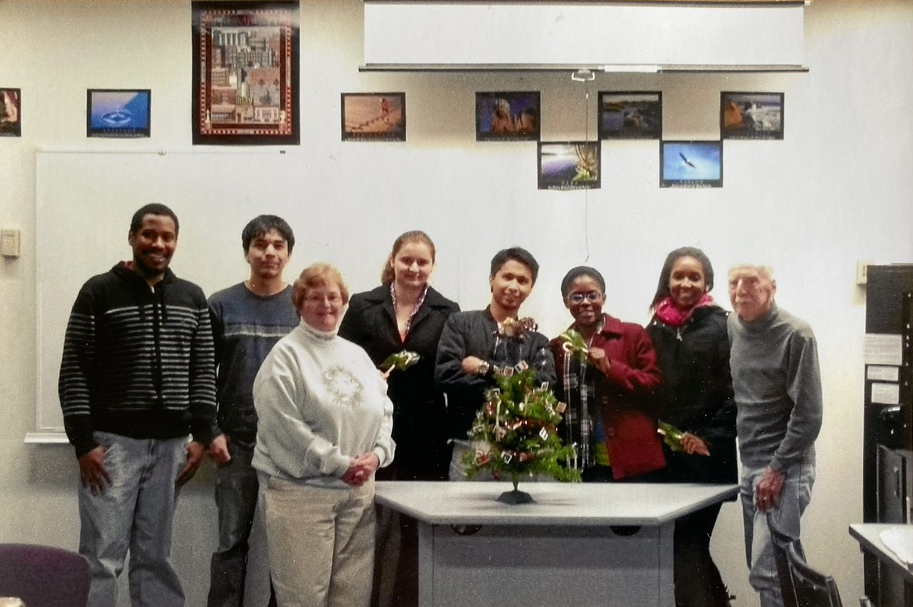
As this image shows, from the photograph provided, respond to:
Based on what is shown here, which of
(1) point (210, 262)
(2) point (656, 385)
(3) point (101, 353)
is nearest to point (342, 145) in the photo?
(1) point (210, 262)

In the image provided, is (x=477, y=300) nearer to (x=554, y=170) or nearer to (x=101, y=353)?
(x=554, y=170)

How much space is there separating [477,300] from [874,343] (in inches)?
51.3

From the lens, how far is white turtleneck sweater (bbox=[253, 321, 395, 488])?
2668mm

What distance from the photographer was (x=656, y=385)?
2947 millimetres

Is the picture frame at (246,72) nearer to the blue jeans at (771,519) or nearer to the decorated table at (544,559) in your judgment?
the decorated table at (544,559)

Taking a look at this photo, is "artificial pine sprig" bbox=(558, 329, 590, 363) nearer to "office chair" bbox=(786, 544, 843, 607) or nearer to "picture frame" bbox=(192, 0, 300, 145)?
"office chair" bbox=(786, 544, 843, 607)

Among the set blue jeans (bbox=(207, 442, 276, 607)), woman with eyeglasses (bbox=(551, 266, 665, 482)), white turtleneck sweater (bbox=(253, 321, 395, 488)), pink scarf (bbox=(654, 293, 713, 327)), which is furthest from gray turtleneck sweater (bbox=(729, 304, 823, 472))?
blue jeans (bbox=(207, 442, 276, 607))

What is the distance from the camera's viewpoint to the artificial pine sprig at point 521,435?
256cm

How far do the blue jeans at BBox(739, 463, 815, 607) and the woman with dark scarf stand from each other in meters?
0.09

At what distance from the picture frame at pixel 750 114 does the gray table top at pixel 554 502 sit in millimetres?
1163

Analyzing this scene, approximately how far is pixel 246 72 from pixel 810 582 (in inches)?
99.8

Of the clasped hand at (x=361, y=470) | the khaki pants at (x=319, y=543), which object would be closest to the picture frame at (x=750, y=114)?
the clasped hand at (x=361, y=470)

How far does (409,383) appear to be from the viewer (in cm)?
296

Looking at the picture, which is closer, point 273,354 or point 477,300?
point 273,354
